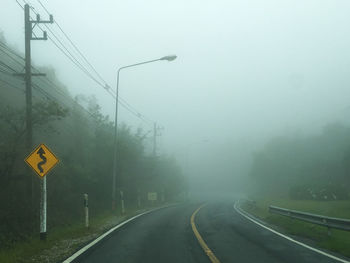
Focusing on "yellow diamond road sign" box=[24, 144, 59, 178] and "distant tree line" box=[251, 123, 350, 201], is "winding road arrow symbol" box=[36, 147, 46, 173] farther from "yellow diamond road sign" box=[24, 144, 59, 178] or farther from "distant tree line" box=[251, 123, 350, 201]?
"distant tree line" box=[251, 123, 350, 201]

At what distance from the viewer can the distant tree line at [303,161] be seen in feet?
204

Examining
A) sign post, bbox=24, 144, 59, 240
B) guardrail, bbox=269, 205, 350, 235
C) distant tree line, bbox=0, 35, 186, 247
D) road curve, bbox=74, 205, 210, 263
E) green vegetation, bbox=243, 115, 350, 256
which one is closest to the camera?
road curve, bbox=74, 205, 210, 263

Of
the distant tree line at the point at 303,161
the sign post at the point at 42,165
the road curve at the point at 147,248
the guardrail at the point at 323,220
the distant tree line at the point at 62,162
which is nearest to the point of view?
the road curve at the point at 147,248

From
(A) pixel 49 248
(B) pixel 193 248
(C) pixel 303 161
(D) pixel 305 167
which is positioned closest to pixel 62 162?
(A) pixel 49 248

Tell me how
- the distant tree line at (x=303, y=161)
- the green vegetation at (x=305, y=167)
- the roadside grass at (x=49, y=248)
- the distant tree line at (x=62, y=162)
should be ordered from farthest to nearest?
the distant tree line at (x=303, y=161), the green vegetation at (x=305, y=167), the distant tree line at (x=62, y=162), the roadside grass at (x=49, y=248)

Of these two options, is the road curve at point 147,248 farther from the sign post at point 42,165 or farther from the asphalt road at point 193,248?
the sign post at point 42,165

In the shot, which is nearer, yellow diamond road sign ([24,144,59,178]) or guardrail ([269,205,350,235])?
yellow diamond road sign ([24,144,59,178])

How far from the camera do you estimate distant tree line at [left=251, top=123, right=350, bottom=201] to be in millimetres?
62281

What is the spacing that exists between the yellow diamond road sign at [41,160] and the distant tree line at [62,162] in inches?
134

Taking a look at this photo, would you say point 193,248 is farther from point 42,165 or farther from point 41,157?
point 41,157

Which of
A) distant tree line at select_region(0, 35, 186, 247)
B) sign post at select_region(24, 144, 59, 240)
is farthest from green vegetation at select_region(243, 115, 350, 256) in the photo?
sign post at select_region(24, 144, 59, 240)

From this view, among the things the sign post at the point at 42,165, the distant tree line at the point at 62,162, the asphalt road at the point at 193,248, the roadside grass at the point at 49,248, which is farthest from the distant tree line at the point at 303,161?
the sign post at the point at 42,165

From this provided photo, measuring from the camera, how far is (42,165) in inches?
444

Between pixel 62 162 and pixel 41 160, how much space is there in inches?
456
